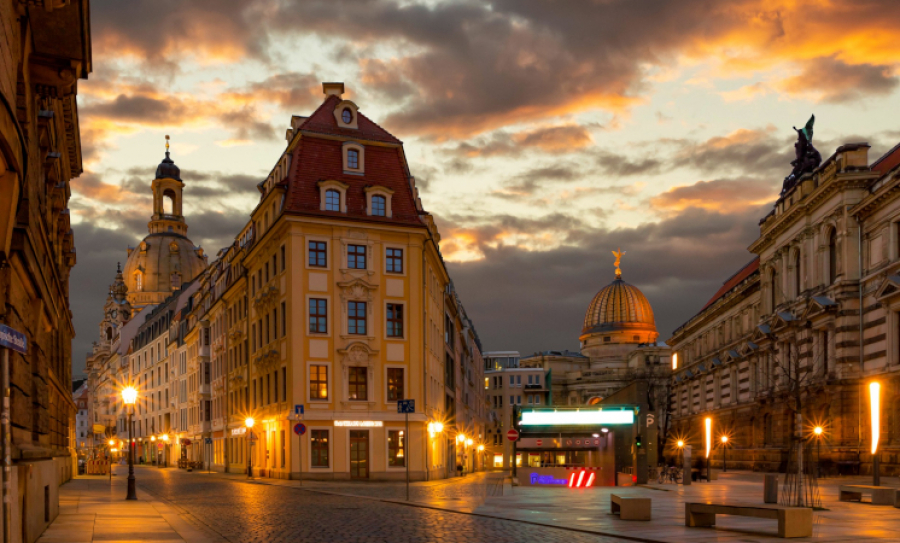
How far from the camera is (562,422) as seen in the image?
1833 inches

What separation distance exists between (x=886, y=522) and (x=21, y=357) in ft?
61.5

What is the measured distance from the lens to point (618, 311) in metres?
189

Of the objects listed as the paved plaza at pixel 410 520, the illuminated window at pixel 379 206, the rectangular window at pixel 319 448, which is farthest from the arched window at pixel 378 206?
the paved plaza at pixel 410 520

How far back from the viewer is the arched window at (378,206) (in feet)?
181

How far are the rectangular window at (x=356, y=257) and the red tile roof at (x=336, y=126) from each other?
635cm

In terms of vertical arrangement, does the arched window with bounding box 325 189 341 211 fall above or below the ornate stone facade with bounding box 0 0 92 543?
above

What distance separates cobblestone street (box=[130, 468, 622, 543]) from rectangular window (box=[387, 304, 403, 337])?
1965 centimetres

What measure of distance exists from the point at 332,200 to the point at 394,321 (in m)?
7.26

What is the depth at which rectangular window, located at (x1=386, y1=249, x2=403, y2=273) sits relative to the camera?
55.3 meters

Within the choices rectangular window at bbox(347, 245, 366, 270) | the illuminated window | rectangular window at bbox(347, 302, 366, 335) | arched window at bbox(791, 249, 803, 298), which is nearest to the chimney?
the illuminated window

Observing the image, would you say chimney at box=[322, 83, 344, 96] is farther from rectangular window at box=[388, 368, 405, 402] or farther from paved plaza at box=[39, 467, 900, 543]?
paved plaza at box=[39, 467, 900, 543]

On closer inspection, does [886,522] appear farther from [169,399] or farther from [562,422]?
[169,399]

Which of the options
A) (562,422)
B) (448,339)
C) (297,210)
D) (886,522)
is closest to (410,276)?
(297,210)

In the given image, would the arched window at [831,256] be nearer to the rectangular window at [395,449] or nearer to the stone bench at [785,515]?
the rectangular window at [395,449]
